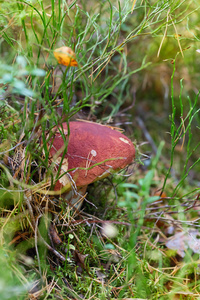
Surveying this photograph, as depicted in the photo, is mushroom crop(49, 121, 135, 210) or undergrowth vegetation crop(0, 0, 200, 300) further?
mushroom crop(49, 121, 135, 210)

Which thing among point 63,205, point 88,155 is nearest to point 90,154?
point 88,155

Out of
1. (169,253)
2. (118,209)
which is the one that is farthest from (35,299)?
(169,253)

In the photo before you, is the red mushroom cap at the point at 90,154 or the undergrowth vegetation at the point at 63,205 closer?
the undergrowth vegetation at the point at 63,205

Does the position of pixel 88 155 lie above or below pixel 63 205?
above

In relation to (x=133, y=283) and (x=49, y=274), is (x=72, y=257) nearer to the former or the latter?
(x=49, y=274)

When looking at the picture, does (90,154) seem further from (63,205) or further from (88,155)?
(63,205)

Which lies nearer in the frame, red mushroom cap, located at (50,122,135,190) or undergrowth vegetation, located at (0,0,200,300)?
undergrowth vegetation, located at (0,0,200,300)
